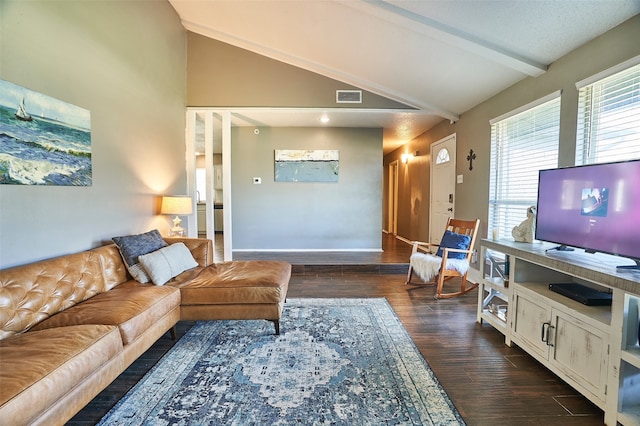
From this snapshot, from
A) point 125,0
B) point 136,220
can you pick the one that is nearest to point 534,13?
point 125,0

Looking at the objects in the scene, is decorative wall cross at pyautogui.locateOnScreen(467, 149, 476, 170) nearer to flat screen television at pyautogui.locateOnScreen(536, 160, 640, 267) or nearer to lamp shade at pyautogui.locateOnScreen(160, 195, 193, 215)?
flat screen television at pyautogui.locateOnScreen(536, 160, 640, 267)

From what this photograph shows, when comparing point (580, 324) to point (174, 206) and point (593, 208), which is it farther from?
point (174, 206)

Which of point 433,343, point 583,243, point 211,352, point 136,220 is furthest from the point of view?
point 136,220

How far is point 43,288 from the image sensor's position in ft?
5.70

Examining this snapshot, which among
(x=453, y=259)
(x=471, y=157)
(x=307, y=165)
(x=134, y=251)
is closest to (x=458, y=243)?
(x=453, y=259)

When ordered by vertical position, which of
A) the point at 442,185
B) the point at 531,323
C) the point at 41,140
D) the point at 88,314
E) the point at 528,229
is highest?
the point at 41,140

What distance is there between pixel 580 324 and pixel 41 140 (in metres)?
3.62

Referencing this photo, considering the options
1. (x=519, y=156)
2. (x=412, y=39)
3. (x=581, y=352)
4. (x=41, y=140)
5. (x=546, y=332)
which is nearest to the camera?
(x=581, y=352)

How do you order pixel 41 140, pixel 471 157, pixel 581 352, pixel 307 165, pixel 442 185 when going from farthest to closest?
pixel 307 165 < pixel 442 185 < pixel 471 157 < pixel 41 140 < pixel 581 352

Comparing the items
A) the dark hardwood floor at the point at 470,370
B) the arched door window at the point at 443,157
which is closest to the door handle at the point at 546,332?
the dark hardwood floor at the point at 470,370

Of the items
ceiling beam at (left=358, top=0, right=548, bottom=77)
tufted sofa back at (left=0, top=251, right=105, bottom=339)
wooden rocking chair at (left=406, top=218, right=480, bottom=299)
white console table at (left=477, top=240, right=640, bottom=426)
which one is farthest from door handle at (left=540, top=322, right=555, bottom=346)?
tufted sofa back at (left=0, top=251, right=105, bottom=339)

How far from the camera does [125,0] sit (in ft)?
9.28

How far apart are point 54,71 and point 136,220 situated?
1496mm

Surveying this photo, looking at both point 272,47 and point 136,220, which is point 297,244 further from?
point 272,47
